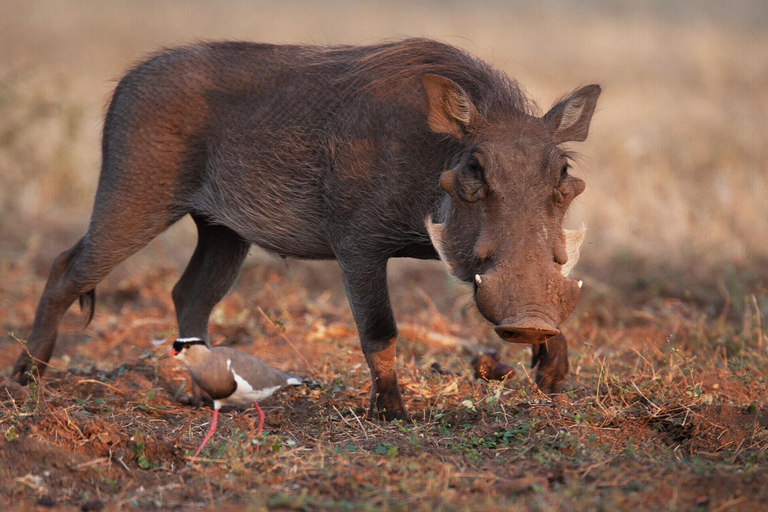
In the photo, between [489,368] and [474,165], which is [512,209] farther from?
[489,368]

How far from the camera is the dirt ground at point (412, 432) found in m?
2.93

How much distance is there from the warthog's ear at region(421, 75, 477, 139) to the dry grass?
0.65 meters

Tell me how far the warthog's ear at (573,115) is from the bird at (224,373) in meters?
1.60

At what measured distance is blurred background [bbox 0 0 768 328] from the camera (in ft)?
24.3

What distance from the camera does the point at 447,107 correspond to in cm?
366

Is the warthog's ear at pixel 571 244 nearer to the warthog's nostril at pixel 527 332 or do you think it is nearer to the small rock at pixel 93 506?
the warthog's nostril at pixel 527 332

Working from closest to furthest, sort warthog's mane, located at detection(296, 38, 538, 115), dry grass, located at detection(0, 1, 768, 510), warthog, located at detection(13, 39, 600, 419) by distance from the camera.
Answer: dry grass, located at detection(0, 1, 768, 510) < warthog, located at detection(13, 39, 600, 419) < warthog's mane, located at detection(296, 38, 538, 115)

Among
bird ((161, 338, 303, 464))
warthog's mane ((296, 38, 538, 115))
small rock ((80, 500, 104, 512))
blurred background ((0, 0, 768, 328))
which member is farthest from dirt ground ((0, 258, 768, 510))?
blurred background ((0, 0, 768, 328))

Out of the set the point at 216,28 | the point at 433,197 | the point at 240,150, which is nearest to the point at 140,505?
the point at 433,197

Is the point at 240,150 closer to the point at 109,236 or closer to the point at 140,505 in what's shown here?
the point at 109,236

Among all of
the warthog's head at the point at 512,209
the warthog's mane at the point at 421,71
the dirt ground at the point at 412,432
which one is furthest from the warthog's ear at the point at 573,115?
the dirt ground at the point at 412,432

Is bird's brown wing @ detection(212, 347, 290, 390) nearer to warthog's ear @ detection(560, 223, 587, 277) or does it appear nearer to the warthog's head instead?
the warthog's head

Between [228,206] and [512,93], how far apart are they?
60.0 inches

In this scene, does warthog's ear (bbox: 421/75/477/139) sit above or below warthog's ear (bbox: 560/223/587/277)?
above
